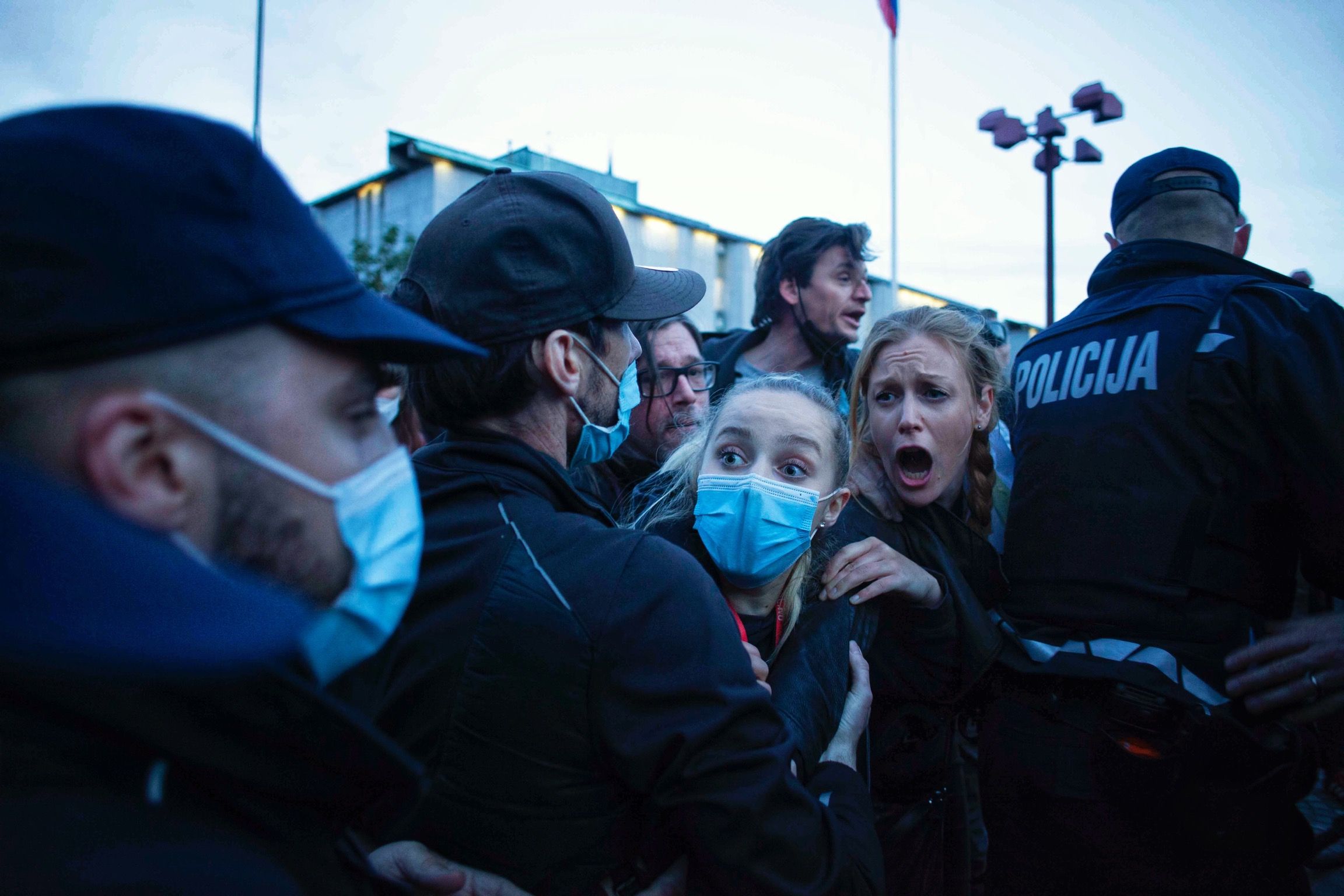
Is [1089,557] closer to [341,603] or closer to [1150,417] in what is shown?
[1150,417]

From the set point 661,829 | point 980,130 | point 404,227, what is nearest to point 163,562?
point 661,829

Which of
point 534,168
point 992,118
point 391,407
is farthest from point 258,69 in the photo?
point 534,168

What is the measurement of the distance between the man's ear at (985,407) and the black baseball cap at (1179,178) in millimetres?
799

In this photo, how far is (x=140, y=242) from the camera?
84cm

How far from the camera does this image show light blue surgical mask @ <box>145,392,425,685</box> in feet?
3.44

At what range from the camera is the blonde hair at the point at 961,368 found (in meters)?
2.90

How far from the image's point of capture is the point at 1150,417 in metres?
2.29

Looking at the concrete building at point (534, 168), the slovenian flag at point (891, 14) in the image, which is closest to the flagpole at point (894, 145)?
the slovenian flag at point (891, 14)

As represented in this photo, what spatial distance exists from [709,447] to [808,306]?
8.07 ft

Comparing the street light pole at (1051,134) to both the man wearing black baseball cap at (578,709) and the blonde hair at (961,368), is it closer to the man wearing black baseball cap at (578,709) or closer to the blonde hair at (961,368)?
the blonde hair at (961,368)

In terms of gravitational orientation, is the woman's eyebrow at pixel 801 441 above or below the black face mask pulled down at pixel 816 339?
below

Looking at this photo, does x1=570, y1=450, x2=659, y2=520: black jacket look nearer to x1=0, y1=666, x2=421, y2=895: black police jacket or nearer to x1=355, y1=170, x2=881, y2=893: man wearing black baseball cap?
x1=355, y1=170, x2=881, y2=893: man wearing black baseball cap

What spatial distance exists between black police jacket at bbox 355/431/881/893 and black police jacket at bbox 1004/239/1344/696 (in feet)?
4.64

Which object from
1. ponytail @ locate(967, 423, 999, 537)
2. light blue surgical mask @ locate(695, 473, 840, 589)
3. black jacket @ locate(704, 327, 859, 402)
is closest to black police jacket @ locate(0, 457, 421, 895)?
light blue surgical mask @ locate(695, 473, 840, 589)
